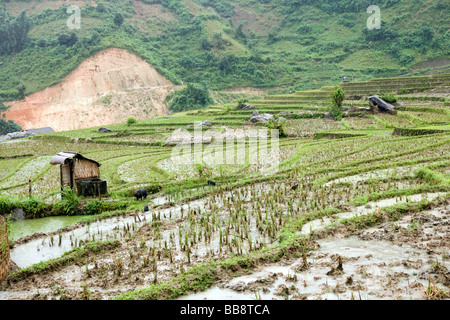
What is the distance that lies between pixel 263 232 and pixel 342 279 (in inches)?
84.9

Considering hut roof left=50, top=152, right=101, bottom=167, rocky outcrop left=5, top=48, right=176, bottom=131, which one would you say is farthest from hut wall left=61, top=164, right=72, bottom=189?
rocky outcrop left=5, top=48, right=176, bottom=131

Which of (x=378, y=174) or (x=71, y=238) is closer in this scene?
(x=71, y=238)

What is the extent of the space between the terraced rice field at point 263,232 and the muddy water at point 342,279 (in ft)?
0.05

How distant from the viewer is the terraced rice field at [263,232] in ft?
14.1

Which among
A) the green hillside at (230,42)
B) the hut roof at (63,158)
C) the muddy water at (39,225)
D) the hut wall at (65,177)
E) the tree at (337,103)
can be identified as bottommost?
the muddy water at (39,225)

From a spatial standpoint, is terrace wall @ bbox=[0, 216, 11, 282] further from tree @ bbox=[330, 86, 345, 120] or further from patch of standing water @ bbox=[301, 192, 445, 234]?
tree @ bbox=[330, 86, 345, 120]

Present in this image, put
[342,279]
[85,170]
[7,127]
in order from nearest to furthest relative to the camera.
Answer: [342,279] → [85,170] → [7,127]

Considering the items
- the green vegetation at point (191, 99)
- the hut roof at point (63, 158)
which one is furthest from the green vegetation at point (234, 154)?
the hut roof at point (63, 158)

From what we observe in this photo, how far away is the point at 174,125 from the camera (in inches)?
1006

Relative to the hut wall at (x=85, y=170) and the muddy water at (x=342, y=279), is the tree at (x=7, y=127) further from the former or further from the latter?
the muddy water at (x=342, y=279)

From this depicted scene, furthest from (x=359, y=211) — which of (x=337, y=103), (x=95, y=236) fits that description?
(x=337, y=103)

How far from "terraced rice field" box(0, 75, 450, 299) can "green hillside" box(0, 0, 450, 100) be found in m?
30.6

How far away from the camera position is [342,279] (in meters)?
4.21

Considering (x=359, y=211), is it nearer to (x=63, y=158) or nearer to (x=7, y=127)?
(x=63, y=158)
